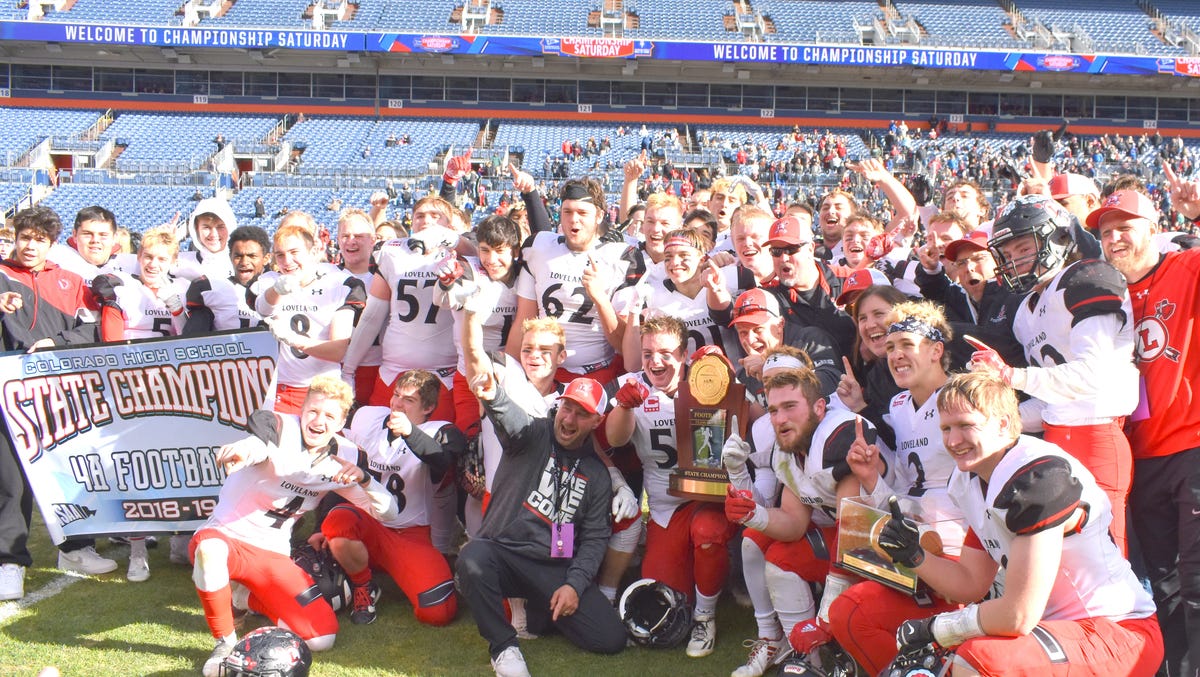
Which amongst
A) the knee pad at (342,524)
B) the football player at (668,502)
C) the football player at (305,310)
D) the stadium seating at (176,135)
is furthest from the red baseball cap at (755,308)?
the stadium seating at (176,135)

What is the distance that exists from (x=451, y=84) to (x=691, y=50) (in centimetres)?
949

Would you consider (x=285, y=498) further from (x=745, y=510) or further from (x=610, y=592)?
(x=745, y=510)

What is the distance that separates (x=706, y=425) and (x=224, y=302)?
355 cm

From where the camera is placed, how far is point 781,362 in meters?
4.77

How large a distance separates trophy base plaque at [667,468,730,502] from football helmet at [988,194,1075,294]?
1.67 m

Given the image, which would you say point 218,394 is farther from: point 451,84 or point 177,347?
point 451,84

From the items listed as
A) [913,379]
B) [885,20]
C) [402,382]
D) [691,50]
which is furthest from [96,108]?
[913,379]

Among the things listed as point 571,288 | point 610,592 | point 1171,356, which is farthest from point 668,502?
point 1171,356

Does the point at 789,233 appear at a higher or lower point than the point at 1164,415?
higher

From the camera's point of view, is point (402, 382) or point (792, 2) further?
point (792, 2)

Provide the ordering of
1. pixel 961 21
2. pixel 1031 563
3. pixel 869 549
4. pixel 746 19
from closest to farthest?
pixel 1031 563
pixel 869 549
pixel 746 19
pixel 961 21

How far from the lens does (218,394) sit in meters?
6.10

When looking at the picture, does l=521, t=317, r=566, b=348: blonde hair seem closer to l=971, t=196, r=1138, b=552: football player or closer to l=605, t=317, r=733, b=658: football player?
l=605, t=317, r=733, b=658: football player

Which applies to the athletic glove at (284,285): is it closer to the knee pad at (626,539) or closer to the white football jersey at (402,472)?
the white football jersey at (402,472)
